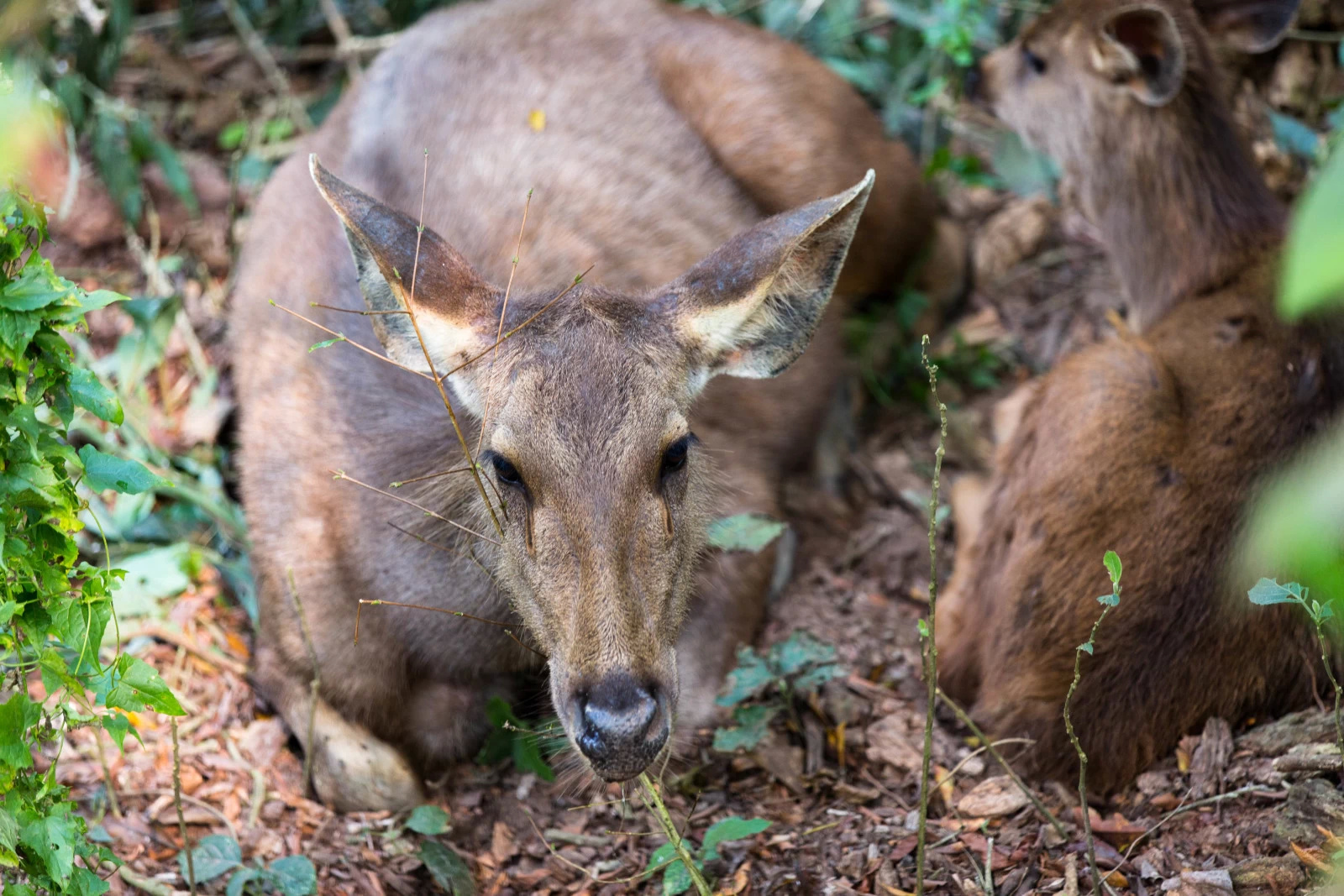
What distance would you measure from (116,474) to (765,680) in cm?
235

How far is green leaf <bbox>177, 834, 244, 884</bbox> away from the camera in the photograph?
165 inches

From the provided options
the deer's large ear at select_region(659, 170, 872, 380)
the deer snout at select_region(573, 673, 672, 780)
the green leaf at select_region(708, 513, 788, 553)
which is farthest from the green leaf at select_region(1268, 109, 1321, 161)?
the deer snout at select_region(573, 673, 672, 780)

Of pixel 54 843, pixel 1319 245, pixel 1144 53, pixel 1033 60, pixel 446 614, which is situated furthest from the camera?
pixel 1033 60

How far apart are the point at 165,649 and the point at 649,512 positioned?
2.64m

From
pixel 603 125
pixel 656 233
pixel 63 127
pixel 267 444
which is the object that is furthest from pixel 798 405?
pixel 63 127

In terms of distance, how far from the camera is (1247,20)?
20.4 ft

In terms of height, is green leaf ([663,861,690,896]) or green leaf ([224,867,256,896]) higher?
green leaf ([663,861,690,896])

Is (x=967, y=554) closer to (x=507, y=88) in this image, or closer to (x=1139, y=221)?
(x=1139, y=221)

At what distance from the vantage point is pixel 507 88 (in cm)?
620

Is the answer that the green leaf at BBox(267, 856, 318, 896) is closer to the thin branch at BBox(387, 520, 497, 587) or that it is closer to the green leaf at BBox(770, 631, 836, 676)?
the thin branch at BBox(387, 520, 497, 587)

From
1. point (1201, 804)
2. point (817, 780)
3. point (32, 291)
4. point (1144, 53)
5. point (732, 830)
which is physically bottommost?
point (817, 780)

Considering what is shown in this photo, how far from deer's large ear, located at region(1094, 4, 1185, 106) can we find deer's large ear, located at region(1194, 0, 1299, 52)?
→ 21.9 inches

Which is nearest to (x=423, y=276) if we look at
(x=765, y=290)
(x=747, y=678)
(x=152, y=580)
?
(x=765, y=290)

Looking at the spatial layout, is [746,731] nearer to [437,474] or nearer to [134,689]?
[437,474]
